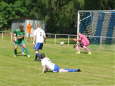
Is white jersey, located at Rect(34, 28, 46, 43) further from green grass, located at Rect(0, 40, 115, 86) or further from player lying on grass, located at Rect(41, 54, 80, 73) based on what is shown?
player lying on grass, located at Rect(41, 54, 80, 73)

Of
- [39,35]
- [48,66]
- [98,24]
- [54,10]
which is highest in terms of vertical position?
[54,10]

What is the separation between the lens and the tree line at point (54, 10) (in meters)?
42.5

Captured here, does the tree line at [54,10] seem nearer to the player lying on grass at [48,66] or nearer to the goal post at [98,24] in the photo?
the goal post at [98,24]

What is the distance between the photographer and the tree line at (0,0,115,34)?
42531mm

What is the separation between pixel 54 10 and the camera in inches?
1809

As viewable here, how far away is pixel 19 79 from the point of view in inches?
531

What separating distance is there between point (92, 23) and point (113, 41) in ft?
10.1

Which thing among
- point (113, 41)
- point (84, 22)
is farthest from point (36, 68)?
point (84, 22)

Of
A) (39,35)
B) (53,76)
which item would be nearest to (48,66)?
(53,76)

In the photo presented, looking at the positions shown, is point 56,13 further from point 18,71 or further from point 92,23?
point 18,71

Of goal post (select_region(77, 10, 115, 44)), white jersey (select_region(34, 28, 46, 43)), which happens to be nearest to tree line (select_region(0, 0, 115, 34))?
goal post (select_region(77, 10, 115, 44))

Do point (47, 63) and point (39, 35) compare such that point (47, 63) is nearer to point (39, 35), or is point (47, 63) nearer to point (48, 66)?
point (48, 66)

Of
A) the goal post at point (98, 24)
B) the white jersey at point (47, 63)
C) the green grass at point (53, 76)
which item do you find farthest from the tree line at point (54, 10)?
the white jersey at point (47, 63)

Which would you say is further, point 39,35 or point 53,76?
point 39,35
